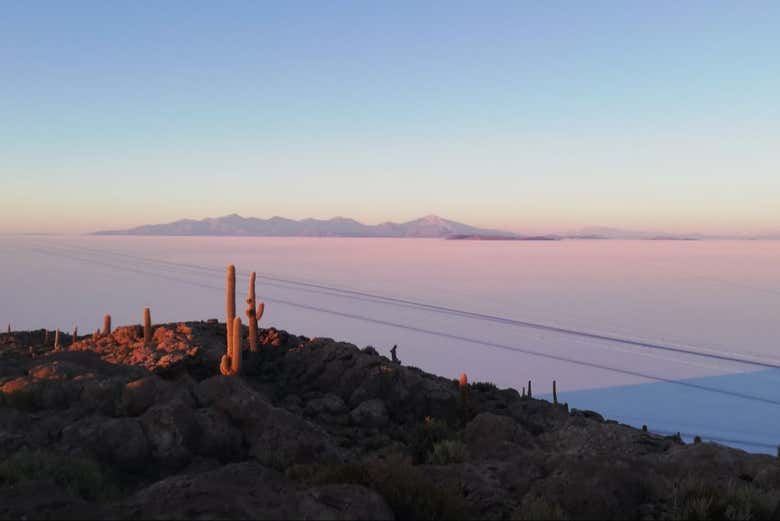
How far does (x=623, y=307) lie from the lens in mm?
64562

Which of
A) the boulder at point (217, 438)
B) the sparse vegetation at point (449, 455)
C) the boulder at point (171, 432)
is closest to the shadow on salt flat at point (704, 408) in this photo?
the sparse vegetation at point (449, 455)

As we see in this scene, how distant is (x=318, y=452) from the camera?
12430mm

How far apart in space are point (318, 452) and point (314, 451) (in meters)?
0.12

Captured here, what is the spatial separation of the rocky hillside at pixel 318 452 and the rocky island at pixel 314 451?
32 millimetres

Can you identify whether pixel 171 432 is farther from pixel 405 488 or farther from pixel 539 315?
pixel 539 315

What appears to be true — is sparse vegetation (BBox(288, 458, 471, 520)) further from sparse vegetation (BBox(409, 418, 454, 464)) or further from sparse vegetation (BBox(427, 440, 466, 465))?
sparse vegetation (BBox(409, 418, 454, 464))

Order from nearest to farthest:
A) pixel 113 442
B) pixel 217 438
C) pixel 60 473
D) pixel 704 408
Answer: pixel 60 473
pixel 113 442
pixel 217 438
pixel 704 408

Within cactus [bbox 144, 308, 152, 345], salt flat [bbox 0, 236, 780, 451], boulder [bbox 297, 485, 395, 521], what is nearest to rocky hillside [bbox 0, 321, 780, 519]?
boulder [bbox 297, 485, 395, 521]

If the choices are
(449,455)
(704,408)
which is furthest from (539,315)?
(449,455)

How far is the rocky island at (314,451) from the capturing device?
6.10 metres

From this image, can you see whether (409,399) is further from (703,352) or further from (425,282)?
(425,282)

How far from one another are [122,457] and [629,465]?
9.25 m

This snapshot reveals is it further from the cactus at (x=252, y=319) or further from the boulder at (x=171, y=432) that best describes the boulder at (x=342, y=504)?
the cactus at (x=252, y=319)

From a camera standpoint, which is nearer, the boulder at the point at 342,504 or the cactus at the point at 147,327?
the boulder at the point at 342,504
